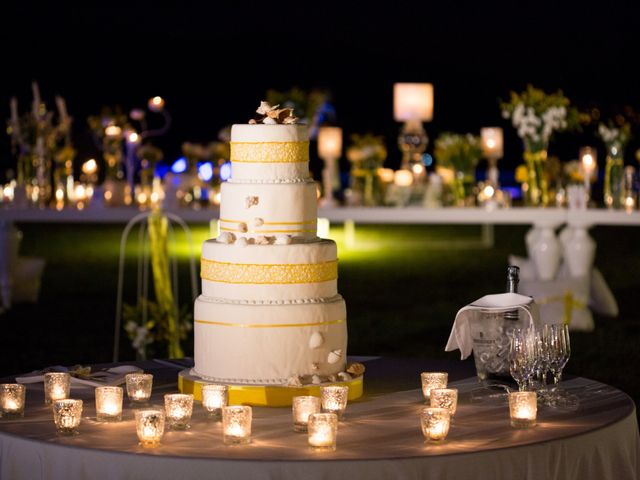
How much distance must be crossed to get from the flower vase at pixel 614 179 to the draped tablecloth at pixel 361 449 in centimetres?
684

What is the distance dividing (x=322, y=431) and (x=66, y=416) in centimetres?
80

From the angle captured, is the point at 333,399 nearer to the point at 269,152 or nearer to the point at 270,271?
the point at 270,271

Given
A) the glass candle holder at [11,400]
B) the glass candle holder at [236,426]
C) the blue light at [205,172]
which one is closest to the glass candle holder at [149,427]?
the glass candle holder at [236,426]

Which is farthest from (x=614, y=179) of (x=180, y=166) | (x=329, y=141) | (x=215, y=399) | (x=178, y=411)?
(x=178, y=411)

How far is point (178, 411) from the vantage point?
408 centimetres

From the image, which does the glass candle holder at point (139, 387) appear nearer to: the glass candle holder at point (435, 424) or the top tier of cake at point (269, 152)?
the top tier of cake at point (269, 152)

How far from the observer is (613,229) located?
25.0 m

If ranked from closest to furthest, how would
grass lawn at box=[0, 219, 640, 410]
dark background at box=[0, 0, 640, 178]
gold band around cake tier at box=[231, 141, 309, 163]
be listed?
gold band around cake tier at box=[231, 141, 309, 163] → grass lawn at box=[0, 219, 640, 410] → dark background at box=[0, 0, 640, 178]

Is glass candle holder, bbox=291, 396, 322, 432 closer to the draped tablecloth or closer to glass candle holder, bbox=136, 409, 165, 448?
the draped tablecloth

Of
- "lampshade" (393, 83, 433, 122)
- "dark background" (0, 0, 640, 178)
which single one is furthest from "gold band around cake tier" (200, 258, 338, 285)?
"lampshade" (393, 83, 433, 122)

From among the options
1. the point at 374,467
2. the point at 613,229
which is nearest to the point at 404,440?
the point at 374,467

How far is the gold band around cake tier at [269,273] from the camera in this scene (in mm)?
4594

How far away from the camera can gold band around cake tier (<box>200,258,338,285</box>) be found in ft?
15.1

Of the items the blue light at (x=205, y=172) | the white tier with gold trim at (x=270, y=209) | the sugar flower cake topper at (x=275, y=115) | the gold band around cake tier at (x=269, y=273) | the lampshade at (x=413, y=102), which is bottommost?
the gold band around cake tier at (x=269, y=273)
